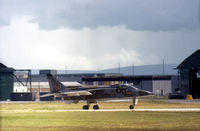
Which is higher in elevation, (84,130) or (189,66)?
(189,66)

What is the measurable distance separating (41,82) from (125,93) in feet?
338

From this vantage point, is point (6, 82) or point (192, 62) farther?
point (6, 82)

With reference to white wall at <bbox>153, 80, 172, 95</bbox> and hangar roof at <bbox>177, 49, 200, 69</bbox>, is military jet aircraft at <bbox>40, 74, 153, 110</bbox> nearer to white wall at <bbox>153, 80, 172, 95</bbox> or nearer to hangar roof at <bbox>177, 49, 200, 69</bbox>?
hangar roof at <bbox>177, 49, 200, 69</bbox>

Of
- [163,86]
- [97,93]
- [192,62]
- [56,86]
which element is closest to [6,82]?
[192,62]

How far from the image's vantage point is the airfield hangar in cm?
11369

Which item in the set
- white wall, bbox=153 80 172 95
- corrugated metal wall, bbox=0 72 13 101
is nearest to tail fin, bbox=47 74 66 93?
corrugated metal wall, bbox=0 72 13 101

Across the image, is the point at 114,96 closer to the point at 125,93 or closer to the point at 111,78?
the point at 125,93

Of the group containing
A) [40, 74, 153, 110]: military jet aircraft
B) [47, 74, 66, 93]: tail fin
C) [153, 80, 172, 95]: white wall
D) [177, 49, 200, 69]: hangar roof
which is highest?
[177, 49, 200, 69]: hangar roof

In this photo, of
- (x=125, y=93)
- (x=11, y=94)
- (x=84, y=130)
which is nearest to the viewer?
(x=84, y=130)

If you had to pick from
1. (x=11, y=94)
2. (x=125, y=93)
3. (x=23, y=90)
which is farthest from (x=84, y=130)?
(x=23, y=90)

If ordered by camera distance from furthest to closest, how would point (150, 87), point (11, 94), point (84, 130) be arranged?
point (150, 87) < point (11, 94) < point (84, 130)

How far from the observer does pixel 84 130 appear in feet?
120

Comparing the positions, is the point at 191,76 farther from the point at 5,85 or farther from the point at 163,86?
the point at 163,86

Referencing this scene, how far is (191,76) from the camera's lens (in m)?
115
